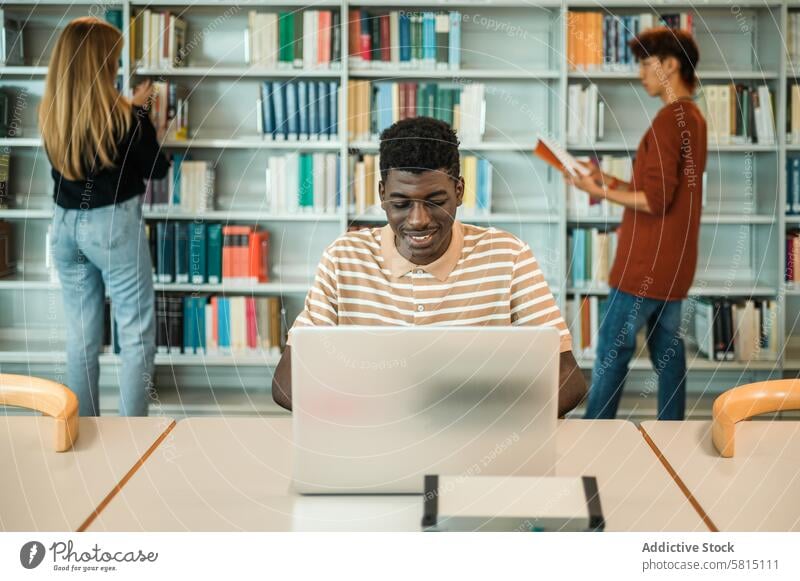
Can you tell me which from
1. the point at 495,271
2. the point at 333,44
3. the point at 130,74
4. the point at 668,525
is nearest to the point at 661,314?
the point at 495,271

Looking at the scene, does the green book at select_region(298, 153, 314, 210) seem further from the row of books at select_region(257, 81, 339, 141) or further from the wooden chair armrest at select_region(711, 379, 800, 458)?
the wooden chair armrest at select_region(711, 379, 800, 458)

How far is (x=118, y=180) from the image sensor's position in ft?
9.45

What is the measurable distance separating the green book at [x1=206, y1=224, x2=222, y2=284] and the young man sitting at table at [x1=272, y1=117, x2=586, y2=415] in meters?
1.86

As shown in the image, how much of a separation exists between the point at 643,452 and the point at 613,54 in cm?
238

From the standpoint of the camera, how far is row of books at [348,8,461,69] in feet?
11.2

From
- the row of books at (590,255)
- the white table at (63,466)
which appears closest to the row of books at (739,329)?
the row of books at (590,255)

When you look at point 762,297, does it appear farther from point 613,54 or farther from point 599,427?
point 599,427

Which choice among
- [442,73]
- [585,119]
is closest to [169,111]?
[442,73]

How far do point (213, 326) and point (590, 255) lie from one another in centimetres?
148

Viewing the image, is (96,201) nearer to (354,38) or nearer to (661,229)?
(354,38)

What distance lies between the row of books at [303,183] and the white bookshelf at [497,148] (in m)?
0.05

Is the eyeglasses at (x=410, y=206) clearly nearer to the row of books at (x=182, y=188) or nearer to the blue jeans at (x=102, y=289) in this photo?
the blue jeans at (x=102, y=289)

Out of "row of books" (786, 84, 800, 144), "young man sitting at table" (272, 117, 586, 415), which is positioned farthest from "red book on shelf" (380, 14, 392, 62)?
"young man sitting at table" (272, 117, 586, 415)

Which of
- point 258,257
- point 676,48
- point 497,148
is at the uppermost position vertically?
point 676,48
